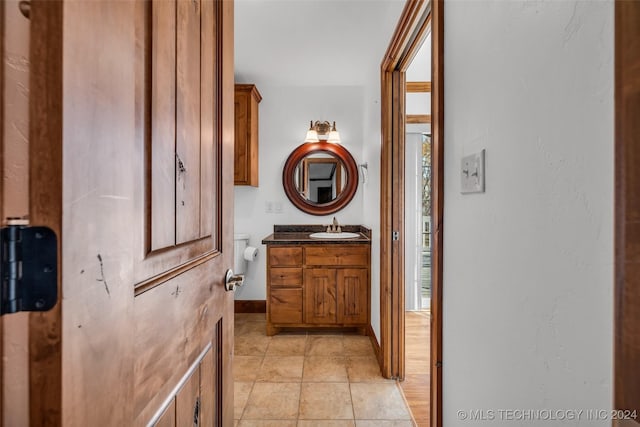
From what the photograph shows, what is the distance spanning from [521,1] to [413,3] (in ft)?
3.13

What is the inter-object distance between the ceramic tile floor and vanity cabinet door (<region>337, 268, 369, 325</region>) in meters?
0.21

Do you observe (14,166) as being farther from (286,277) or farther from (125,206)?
(286,277)

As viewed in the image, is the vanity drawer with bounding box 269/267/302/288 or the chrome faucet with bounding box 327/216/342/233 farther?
the chrome faucet with bounding box 327/216/342/233

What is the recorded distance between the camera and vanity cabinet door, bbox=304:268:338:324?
2.91 m

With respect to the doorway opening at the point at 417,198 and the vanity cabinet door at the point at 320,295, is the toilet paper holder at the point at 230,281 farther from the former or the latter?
the doorway opening at the point at 417,198

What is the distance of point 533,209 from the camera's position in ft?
2.20

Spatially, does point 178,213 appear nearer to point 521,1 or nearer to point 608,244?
point 608,244

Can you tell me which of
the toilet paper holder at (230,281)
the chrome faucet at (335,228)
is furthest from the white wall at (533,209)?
the chrome faucet at (335,228)

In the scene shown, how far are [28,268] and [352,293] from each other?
8.95 ft

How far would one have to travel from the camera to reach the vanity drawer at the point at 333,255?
292cm

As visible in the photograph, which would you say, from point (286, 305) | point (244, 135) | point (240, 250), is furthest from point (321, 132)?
point (286, 305)

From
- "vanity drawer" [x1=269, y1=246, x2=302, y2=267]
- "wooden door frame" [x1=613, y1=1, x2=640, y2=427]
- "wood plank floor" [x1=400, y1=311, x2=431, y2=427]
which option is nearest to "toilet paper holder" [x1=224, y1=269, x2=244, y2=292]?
"wooden door frame" [x1=613, y1=1, x2=640, y2=427]

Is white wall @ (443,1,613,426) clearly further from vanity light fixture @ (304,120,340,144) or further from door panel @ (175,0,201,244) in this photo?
vanity light fixture @ (304,120,340,144)

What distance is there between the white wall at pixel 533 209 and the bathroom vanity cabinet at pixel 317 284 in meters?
1.88
